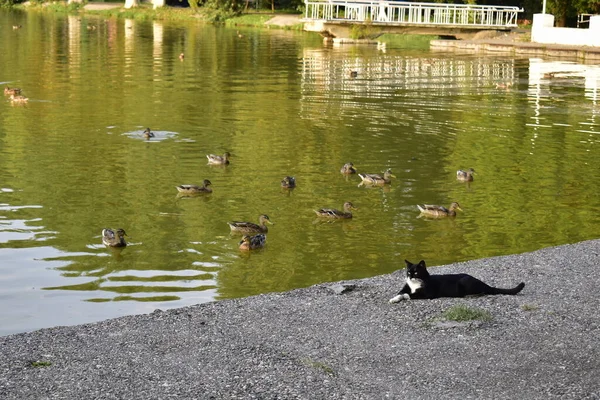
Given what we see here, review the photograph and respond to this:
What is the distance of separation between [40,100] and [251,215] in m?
15.1

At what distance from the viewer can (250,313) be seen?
1138 centimetres

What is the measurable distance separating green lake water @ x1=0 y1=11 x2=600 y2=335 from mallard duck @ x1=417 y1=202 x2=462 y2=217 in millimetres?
150

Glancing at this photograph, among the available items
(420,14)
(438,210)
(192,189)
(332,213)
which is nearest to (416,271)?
(332,213)

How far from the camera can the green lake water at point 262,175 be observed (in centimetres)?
1426

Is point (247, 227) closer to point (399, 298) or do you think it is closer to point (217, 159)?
point (399, 298)

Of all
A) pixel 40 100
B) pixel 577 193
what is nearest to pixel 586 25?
pixel 40 100

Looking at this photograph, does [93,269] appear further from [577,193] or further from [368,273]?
[577,193]

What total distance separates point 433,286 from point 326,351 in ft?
6.78

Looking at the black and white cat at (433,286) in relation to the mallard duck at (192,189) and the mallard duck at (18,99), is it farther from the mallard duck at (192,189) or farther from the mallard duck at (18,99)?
the mallard duck at (18,99)

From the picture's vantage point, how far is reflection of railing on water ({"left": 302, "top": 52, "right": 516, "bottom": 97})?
37.2 metres

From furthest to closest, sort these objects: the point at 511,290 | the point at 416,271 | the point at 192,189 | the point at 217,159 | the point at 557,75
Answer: the point at 557,75
the point at 217,159
the point at 192,189
the point at 511,290
the point at 416,271

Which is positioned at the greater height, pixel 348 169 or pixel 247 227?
pixel 348 169

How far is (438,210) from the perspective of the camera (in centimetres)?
1744

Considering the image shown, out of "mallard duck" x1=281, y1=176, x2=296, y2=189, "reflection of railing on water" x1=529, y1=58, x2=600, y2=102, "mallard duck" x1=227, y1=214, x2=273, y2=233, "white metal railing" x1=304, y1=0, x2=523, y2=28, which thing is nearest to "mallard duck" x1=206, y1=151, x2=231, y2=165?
"mallard duck" x1=281, y1=176, x2=296, y2=189
